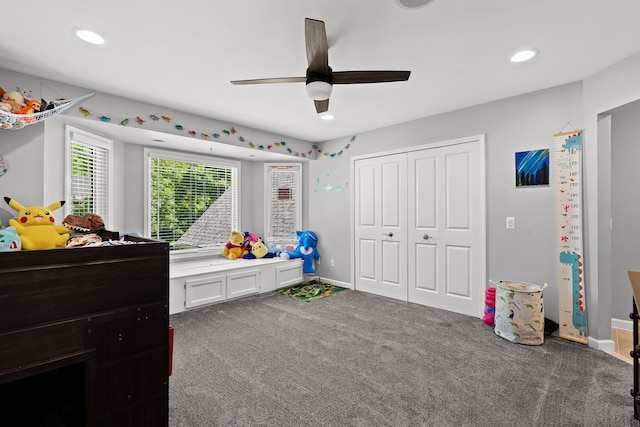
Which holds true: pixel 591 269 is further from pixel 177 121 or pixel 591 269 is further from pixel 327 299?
pixel 177 121

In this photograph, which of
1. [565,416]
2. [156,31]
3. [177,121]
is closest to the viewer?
[565,416]

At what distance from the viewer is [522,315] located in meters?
2.77

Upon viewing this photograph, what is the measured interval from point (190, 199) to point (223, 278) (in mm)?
1421

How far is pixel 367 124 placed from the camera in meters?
4.16

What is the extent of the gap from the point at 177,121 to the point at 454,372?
3.84 meters

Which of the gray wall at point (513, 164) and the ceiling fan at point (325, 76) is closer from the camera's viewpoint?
the ceiling fan at point (325, 76)

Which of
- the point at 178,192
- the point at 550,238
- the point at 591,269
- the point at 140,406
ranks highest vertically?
the point at 178,192

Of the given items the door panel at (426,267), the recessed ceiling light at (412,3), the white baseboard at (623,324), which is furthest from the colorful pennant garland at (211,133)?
the white baseboard at (623,324)

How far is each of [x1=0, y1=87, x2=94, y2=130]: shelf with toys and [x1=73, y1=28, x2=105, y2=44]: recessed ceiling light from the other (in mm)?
772

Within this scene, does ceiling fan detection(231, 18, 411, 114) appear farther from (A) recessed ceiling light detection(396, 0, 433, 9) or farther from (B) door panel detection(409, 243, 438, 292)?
(B) door panel detection(409, 243, 438, 292)

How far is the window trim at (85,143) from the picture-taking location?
2.95m

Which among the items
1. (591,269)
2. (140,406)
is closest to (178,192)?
(140,406)

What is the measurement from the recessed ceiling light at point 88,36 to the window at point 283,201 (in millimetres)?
3231

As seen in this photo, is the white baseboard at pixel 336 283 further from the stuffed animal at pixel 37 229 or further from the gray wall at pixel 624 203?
the stuffed animal at pixel 37 229
